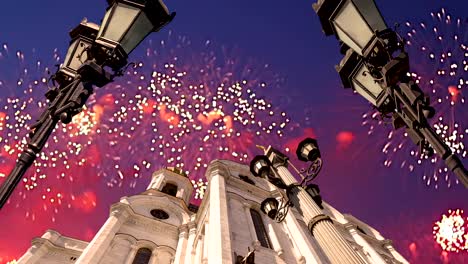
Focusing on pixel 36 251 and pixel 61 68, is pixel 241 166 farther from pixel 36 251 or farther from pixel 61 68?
pixel 61 68

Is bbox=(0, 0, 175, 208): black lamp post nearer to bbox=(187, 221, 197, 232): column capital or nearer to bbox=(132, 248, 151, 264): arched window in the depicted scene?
bbox=(132, 248, 151, 264): arched window

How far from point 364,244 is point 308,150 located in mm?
22492

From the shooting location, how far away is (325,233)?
498cm

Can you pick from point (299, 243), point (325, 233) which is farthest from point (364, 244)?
point (325, 233)

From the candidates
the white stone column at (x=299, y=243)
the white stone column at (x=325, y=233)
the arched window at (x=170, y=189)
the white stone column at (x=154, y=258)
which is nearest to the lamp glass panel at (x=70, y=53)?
the white stone column at (x=325, y=233)

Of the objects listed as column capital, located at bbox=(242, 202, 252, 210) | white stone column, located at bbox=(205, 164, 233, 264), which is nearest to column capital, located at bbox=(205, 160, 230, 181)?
white stone column, located at bbox=(205, 164, 233, 264)

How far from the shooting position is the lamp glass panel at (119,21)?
443 cm

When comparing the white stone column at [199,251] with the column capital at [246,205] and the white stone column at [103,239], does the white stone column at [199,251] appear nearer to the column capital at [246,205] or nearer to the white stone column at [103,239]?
the column capital at [246,205]

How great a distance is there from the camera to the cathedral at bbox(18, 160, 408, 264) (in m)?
14.8

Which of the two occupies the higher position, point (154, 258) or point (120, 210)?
point (120, 210)

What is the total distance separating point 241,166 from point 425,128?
2670 cm

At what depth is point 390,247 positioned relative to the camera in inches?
1139

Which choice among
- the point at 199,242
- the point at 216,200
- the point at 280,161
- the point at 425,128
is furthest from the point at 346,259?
the point at 199,242

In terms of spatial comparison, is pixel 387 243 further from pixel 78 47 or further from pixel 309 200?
pixel 78 47
